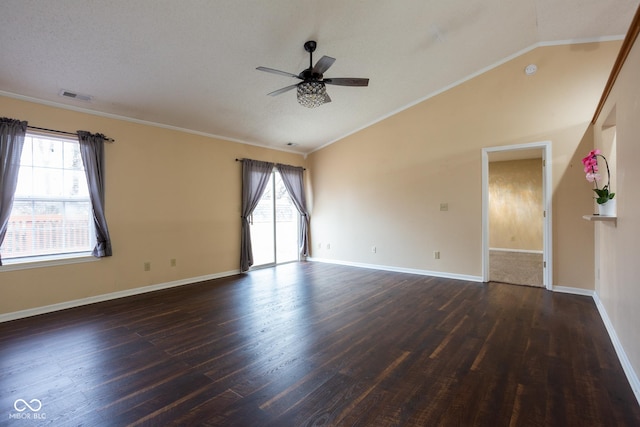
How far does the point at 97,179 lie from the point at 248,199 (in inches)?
97.7

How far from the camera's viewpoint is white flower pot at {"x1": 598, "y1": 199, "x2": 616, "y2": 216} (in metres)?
2.76

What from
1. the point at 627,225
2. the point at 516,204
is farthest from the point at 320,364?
the point at 516,204

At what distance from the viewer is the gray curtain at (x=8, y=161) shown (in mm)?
3303

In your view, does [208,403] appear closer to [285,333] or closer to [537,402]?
[285,333]

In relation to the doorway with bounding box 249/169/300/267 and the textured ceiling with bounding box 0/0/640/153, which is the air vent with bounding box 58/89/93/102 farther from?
the doorway with bounding box 249/169/300/267

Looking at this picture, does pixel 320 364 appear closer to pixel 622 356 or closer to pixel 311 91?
pixel 622 356

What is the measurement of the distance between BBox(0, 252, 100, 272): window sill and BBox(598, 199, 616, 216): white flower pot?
612 centimetres

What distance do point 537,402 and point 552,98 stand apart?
424 cm

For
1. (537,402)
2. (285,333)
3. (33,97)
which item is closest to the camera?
(537,402)

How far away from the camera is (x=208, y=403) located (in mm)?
1855

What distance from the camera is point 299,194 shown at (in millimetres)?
6969

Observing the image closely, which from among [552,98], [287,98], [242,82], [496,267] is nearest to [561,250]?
[496,267]

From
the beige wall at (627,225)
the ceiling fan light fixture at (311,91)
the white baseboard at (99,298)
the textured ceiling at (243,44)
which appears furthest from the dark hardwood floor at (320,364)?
the textured ceiling at (243,44)

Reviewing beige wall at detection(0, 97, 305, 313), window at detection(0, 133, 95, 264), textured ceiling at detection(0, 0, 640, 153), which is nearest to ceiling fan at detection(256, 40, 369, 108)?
textured ceiling at detection(0, 0, 640, 153)
